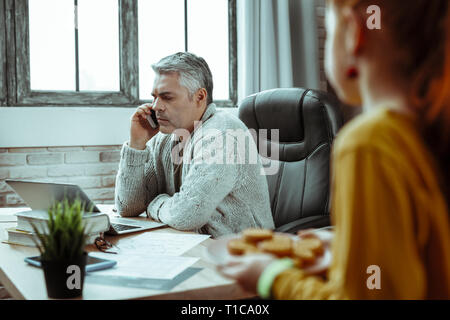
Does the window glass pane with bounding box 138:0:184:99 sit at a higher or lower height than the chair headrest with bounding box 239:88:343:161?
higher

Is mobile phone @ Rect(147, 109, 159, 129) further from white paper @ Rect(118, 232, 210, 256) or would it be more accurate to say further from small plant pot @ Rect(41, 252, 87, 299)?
small plant pot @ Rect(41, 252, 87, 299)

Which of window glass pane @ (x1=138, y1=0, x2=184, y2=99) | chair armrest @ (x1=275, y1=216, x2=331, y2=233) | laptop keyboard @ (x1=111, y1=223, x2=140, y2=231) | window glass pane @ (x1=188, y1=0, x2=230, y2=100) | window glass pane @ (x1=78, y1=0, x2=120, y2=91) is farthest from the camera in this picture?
window glass pane @ (x1=188, y1=0, x2=230, y2=100)

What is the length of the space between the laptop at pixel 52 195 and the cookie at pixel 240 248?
0.56m

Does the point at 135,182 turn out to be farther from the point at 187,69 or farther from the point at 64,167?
the point at 64,167

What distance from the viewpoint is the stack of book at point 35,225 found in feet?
4.23

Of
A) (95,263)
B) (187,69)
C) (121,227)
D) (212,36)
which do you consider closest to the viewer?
(95,263)

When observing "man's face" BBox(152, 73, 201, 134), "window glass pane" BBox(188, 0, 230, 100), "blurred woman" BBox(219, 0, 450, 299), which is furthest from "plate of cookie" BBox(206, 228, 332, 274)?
"window glass pane" BBox(188, 0, 230, 100)

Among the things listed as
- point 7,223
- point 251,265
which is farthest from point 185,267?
point 7,223

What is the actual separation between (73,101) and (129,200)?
40.9 inches

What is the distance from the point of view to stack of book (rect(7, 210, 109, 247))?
4.23ft

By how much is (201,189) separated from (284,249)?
2.77ft

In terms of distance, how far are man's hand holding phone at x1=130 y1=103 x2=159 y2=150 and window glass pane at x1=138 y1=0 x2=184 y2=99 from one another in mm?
840

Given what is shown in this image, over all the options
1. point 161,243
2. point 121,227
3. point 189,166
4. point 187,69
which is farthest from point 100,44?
point 161,243

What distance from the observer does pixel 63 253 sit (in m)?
0.88
